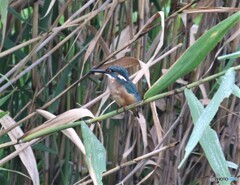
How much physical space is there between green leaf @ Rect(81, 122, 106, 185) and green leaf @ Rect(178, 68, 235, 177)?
0.57ft

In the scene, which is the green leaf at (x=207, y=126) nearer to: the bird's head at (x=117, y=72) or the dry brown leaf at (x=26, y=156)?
the bird's head at (x=117, y=72)

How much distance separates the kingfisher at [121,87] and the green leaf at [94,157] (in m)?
0.45

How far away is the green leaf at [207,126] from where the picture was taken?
1.19 meters

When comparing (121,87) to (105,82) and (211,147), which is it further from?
(211,147)

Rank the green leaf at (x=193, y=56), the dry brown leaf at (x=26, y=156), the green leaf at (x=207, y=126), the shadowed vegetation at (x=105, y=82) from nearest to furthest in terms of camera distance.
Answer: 1. the green leaf at (x=207, y=126)
2. the green leaf at (x=193, y=56)
3. the dry brown leaf at (x=26, y=156)
4. the shadowed vegetation at (x=105, y=82)

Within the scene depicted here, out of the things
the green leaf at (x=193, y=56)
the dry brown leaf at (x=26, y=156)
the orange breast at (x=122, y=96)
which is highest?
the green leaf at (x=193, y=56)

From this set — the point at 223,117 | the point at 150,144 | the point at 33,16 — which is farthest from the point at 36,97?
the point at 223,117

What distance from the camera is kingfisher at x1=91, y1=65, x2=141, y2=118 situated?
69.3 inches

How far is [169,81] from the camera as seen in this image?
1326 mm

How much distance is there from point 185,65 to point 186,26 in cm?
81

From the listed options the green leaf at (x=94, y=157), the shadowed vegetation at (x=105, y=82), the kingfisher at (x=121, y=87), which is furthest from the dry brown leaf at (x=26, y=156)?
the green leaf at (x=94, y=157)

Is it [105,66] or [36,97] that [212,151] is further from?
[36,97]

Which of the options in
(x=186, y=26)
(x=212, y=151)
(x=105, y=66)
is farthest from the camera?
(x=186, y=26)

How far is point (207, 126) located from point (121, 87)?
1.80 ft
